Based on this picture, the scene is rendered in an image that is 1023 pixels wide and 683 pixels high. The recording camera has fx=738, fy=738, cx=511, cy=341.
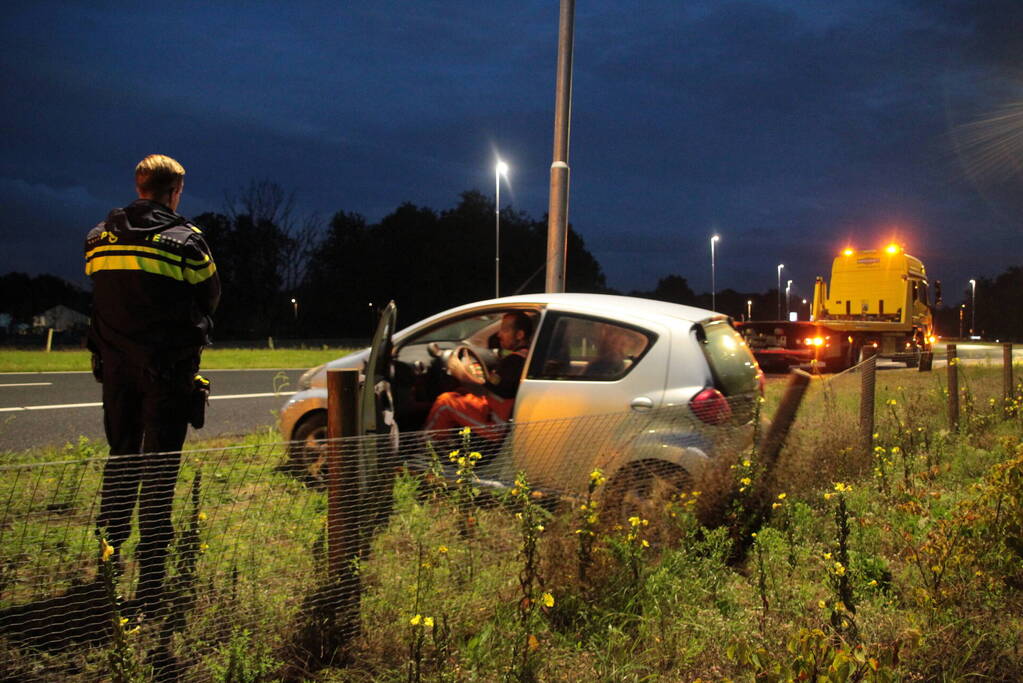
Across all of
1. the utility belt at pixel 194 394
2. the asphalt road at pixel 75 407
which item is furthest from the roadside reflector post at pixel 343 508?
the asphalt road at pixel 75 407

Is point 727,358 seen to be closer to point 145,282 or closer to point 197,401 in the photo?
point 197,401

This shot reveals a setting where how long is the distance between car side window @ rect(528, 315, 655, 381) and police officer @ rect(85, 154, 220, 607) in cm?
209

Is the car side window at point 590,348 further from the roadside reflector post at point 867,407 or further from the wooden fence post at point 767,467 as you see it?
the roadside reflector post at point 867,407

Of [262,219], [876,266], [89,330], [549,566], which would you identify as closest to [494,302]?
[549,566]

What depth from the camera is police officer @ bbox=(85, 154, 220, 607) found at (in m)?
2.99

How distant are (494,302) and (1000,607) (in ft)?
10.3

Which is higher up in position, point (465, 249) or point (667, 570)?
point (465, 249)

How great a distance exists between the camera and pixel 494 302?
193 inches

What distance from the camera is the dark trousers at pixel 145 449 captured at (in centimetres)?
257

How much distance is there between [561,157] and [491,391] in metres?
3.73

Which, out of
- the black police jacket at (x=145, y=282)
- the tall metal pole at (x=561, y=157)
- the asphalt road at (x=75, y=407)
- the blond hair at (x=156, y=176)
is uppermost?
the tall metal pole at (x=561, y=157)

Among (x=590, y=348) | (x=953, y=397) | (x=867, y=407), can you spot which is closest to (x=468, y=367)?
(x=590, y=348)

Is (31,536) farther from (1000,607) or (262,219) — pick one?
(262,219)

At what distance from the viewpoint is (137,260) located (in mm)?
2967
